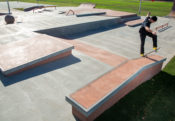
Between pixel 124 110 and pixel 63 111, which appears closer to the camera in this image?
pixel 63 111

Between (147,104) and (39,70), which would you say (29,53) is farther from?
(147,104)

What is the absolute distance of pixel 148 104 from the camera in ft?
18.5

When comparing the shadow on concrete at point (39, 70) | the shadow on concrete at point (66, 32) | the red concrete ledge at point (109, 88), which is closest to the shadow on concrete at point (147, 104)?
the red concrete ledge at point (109, 88)

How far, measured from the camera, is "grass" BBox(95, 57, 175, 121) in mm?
4965

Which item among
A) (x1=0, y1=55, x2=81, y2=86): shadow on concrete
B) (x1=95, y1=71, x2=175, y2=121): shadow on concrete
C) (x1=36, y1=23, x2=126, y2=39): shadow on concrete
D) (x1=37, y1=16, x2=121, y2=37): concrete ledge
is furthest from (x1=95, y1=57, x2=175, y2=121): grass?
(x1=37, y1=16, x2=121, y2=37): concrete ledge

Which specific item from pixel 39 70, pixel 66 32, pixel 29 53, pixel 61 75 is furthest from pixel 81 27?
pixel 61 75

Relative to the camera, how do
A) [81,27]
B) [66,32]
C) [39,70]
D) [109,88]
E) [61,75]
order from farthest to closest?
[81,27] < [66,32] < [39,70] < [61,75] < [109,88]

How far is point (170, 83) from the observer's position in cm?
700

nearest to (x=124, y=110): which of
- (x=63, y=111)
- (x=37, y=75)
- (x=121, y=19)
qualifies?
(x=63, y=111)

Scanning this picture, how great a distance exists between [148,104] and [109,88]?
79.7 inches

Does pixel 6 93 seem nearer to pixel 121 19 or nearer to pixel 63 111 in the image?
pixel 63 111

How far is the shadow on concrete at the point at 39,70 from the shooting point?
5.80 m

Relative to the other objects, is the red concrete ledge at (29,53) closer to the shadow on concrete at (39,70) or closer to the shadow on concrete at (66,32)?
the shadow on concrete at (39,70)

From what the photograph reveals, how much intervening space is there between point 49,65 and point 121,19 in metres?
13.1
